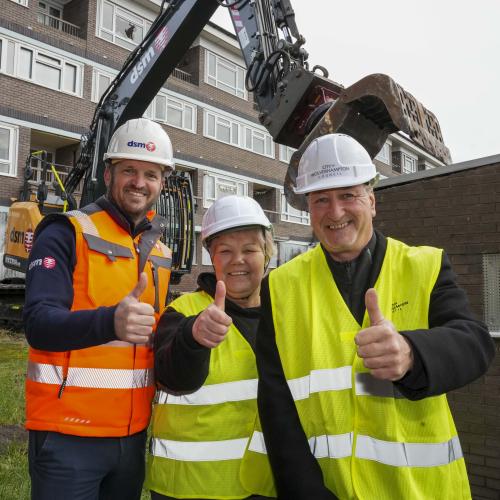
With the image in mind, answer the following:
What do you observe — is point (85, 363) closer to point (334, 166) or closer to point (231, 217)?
point (231, 217)

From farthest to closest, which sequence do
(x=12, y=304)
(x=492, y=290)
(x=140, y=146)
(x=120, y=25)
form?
(x=120, y=25) → (x=12, y=304) → (x=492, y=290) → (x=140, y=146)

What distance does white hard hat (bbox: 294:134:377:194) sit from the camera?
199 centimetres

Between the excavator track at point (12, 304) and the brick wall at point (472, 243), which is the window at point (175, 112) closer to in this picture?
the excavator track at point (12, 304)

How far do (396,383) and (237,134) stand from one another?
24520 millimetres

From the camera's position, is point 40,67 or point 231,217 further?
point 40,67

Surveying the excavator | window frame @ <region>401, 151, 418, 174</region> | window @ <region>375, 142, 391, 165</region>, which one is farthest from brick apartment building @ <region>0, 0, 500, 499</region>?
window frame @ <region>401, 151, 418, 174</region>

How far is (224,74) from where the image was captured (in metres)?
24.9

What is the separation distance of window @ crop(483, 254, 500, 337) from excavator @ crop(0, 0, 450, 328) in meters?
0.95

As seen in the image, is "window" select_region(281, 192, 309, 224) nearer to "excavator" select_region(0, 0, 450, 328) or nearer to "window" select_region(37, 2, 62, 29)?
"window" select_region(37, 2, 62, 29)

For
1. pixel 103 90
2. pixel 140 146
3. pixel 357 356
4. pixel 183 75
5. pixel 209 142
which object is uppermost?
pixel 183 75

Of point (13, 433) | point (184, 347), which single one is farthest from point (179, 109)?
point (184, 347)

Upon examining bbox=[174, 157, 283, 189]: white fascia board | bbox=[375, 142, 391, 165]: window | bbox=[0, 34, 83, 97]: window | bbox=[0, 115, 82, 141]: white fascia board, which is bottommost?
bbox=[0, 115, 82, 141]: white fascia board

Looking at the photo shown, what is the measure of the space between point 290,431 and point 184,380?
454 mm

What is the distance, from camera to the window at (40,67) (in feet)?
56.6
